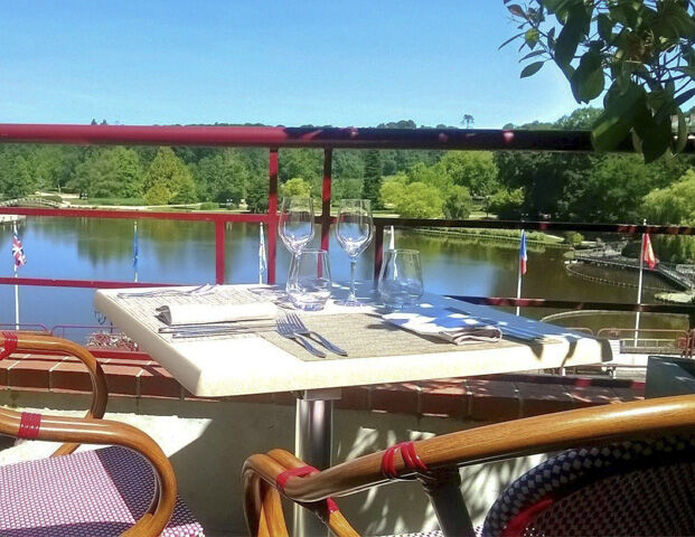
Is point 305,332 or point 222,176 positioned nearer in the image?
point 305,332

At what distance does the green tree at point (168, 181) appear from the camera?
258 cm

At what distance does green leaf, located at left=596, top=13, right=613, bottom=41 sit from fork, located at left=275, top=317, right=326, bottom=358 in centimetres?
109

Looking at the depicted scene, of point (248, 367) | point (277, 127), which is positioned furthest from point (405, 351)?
point (277, 127)

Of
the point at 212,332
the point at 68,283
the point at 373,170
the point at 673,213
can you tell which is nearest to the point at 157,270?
the point at 673,213

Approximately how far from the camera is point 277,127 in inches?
78.2

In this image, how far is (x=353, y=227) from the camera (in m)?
1.56

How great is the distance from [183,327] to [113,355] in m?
1.04

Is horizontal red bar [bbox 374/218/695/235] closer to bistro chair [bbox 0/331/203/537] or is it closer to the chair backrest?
bistro chair [bbox 0/331/203/537]

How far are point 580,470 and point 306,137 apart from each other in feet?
5.02

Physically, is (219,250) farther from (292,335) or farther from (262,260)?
(292,335)

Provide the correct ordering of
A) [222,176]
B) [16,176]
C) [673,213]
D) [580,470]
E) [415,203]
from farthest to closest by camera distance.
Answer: [673,213]
[16,176]
[222,176]
[415,203]
[580,470]

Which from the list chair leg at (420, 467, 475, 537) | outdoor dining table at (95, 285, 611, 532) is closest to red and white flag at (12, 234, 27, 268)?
outdoor dining table at (95, 285, 611, 532)

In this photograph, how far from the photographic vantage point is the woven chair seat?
44.4 inches

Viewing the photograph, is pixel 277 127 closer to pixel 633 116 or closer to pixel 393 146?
pixel 393 146
